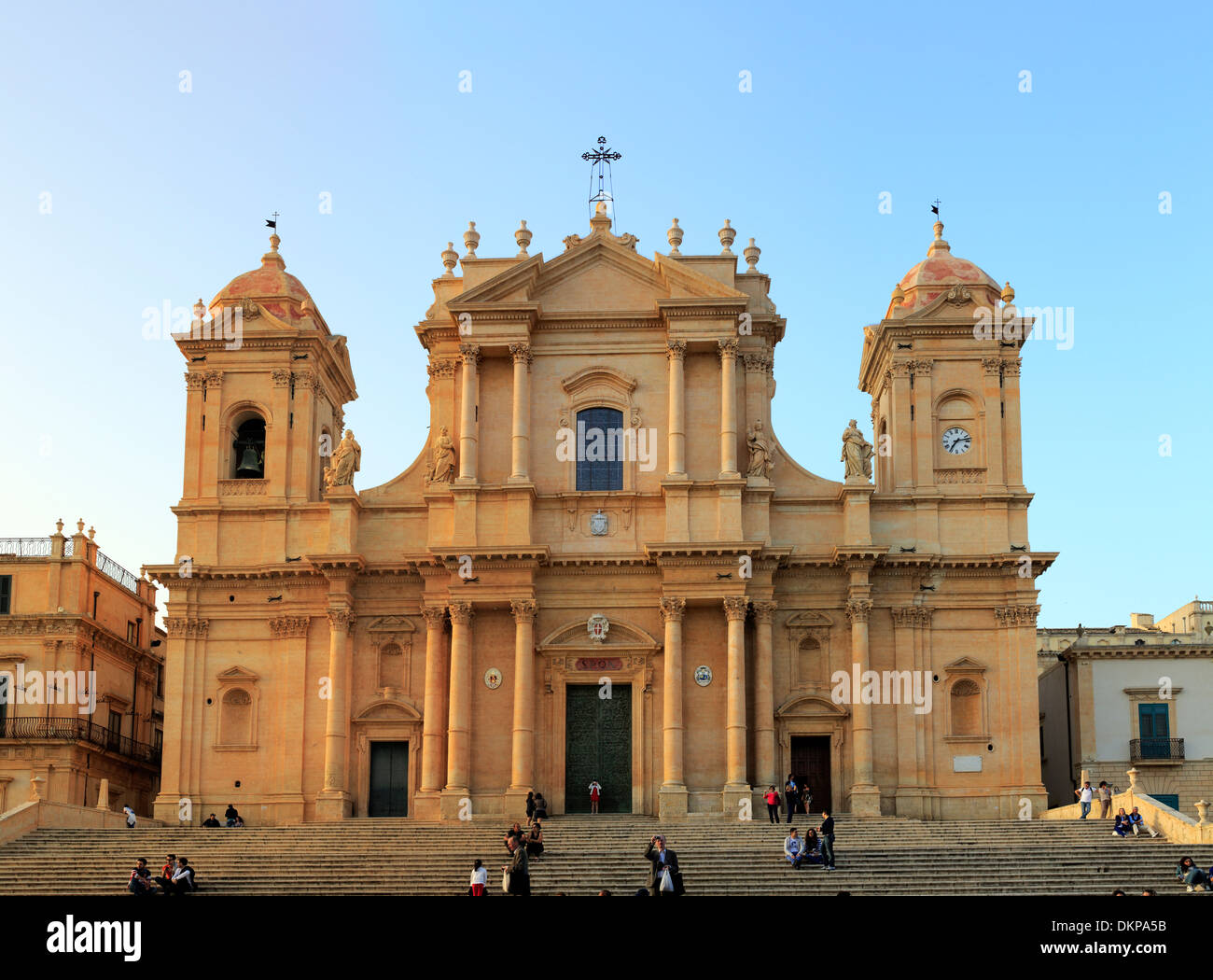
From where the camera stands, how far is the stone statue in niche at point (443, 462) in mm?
42188

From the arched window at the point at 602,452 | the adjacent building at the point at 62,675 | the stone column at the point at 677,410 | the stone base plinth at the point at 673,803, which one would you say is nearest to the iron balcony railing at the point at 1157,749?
Answer: the stone base plinth at the point at 673,803

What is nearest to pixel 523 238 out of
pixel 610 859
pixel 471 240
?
pixel 471 240

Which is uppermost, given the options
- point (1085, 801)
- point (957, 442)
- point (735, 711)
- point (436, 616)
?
point (957, 442)

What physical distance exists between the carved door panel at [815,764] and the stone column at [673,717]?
3155mm

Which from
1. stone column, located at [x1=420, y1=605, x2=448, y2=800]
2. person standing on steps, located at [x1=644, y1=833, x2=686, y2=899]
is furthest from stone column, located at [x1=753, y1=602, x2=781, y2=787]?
person standing on steps, located at [x1=644, y1=833, x2=686, y2=899]

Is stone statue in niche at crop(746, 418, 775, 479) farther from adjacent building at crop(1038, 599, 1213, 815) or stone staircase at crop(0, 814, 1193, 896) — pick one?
adjacent building at crop(1038, 599, 1213, 815)

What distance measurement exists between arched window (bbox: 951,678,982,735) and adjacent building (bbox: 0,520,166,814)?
24.0 meters

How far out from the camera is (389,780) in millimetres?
41531

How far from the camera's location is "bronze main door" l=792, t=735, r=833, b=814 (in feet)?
134

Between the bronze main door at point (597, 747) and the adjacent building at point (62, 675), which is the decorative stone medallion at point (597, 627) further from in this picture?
the adjacent building at point (62, 675)

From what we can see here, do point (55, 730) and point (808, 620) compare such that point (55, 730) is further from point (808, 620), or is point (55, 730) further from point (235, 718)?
point (808, 620)

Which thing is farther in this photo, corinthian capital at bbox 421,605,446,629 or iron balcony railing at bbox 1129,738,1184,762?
iron balcony railing at bbox 1129,738,1184,762

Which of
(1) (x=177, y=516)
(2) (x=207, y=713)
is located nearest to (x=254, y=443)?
(1) (x=177, y=516)

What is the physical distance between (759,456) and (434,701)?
33.3 feet
